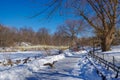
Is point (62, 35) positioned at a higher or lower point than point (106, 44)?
higher

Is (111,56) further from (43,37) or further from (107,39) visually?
(43,37)

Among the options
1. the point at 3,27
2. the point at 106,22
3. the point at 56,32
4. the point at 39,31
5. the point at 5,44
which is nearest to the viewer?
the point at 106,22

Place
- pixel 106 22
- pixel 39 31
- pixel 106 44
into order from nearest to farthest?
pixel 106 22
pixel 106 44
pixel 39 31

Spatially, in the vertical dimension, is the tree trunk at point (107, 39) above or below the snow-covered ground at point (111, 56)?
above

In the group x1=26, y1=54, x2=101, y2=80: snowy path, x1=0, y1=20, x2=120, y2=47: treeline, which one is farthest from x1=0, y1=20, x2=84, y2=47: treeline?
x1=26, y1=54, x2=101, y2=80: snowy path

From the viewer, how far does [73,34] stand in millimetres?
126562

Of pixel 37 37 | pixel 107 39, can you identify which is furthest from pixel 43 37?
pixel 107 39

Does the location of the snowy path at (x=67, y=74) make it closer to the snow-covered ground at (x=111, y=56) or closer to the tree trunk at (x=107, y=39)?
the snow-covered ground at (x=111, y=56)

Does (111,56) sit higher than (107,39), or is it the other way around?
(107,39)

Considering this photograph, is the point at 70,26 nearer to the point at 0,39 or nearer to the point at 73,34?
the point at 73,34

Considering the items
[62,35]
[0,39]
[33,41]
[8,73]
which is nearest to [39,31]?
[33,41]

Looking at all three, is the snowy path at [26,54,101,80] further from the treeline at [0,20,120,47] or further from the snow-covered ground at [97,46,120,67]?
the treeline at [0,20,120,47]

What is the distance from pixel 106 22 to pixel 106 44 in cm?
483

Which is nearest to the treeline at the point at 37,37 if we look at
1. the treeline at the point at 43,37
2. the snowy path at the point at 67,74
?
the treeline at the point at 43,37
